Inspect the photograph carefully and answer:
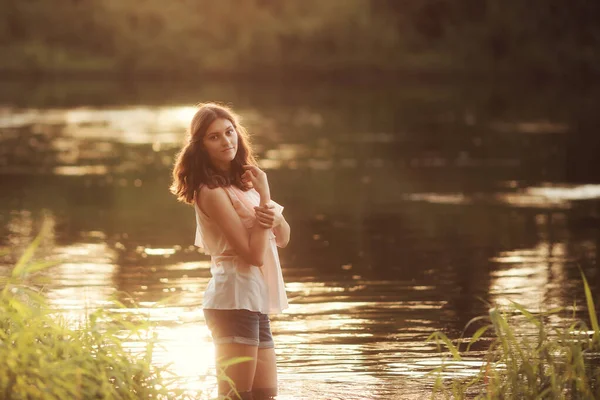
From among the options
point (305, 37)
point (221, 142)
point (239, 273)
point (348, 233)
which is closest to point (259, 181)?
point (221, 142)

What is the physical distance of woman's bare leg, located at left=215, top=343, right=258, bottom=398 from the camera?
23.0ft

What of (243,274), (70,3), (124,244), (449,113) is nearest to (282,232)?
(243,274)

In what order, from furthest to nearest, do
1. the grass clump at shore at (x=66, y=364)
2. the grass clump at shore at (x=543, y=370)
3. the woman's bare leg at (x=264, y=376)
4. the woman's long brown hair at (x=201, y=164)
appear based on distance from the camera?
the woman's bare leg at (x=264, y=376), the woman's long brown hair at (x=201, y=164), the grass clump at shore at (x=543, y=370), the grass clump at shore at (x=66, y=364)

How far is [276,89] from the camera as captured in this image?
63312mm

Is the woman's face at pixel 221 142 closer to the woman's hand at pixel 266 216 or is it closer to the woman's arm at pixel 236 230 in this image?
the woman's arm at pixel 236 230

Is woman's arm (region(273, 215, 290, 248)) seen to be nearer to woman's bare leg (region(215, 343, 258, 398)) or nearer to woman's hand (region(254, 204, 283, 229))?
woman's hand (region(254, 204, 283, 229))

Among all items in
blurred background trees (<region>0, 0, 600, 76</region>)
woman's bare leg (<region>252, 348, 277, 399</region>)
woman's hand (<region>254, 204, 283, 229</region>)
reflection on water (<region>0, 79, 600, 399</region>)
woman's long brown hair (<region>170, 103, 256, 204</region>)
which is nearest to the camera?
woman's hand (<region>254, 204, 283, 229</region>)

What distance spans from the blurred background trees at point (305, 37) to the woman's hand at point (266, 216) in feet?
228

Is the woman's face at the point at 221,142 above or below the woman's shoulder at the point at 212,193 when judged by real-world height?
above

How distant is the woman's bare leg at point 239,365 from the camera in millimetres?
7012

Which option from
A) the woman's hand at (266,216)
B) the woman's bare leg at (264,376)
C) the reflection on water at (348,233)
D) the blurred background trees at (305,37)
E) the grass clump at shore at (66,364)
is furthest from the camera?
the blurred background trees at (305,37)

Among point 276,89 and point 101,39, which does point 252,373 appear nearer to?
point 276,89

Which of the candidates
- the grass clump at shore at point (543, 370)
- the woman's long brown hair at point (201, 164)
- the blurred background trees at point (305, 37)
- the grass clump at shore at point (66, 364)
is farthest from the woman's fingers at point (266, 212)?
the blurred background trees at point (305, 37)

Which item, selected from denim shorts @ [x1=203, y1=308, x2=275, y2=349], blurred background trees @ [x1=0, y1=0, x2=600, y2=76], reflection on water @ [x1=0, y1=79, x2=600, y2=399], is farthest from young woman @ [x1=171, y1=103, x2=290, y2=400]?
blurred background trees @ [x1=0, y1=0, x2=600, y2=76]
